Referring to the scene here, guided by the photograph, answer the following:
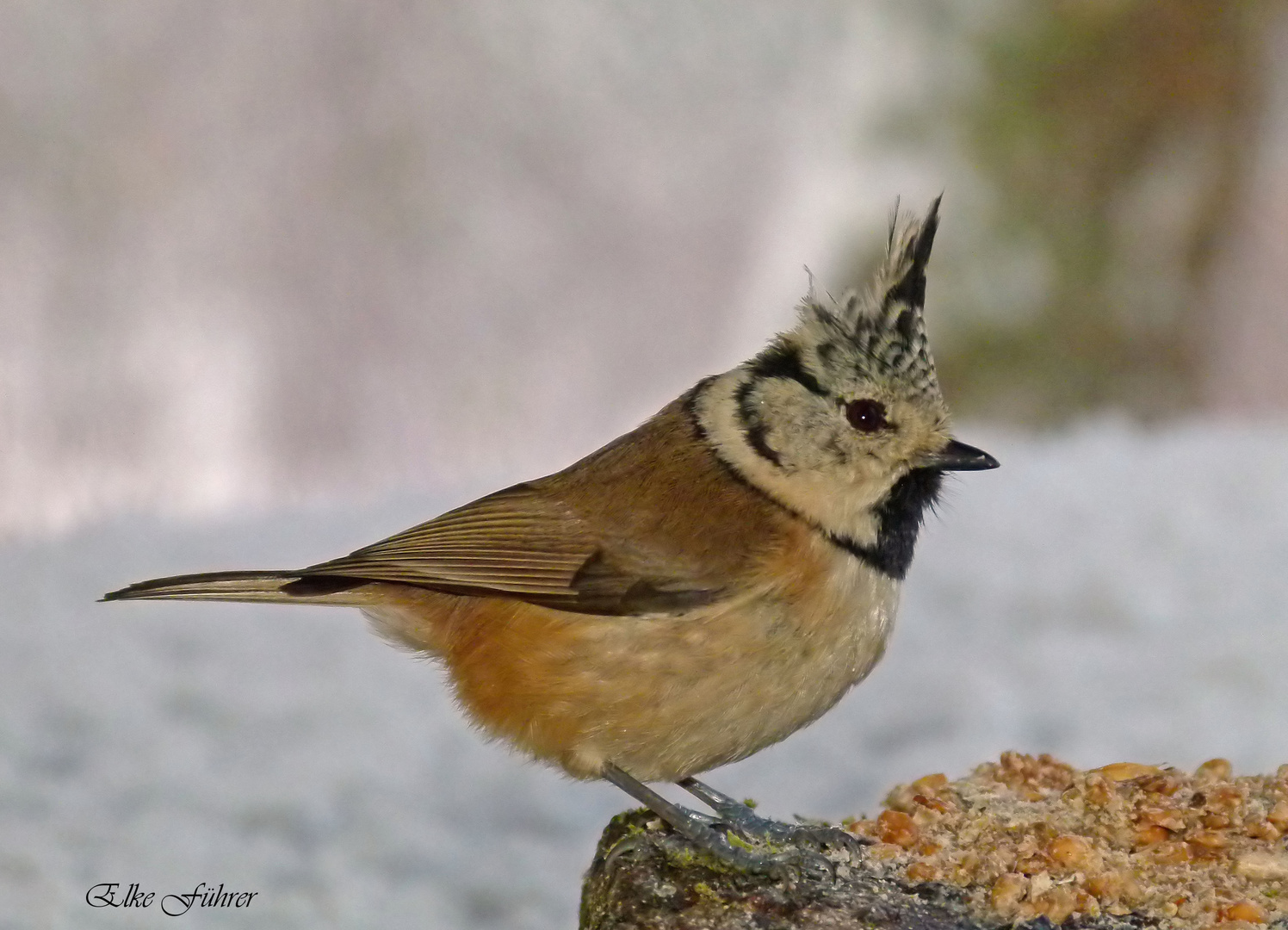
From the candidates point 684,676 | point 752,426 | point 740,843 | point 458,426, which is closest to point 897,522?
point 752,426

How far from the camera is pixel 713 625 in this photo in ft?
7.61

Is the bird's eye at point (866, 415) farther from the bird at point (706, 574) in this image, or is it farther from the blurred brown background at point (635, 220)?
the blurred brown background at point (635, 220)

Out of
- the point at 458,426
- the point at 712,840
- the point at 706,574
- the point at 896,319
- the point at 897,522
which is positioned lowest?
the point at 712,840

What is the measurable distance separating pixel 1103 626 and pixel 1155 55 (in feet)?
13.6

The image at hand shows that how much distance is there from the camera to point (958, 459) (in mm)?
2420

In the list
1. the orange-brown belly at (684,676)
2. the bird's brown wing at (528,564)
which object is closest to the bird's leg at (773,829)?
the orange-brown belly at (684,676)

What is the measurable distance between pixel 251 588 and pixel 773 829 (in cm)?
102

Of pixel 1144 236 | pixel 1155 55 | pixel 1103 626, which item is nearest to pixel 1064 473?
pixel 1103 626

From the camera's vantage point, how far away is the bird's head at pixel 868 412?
244 centimetres

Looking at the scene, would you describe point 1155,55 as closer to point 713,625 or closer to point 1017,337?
point 1017,337

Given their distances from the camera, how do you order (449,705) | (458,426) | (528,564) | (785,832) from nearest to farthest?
(785,832) < (528,564) < (449,705) < (458,426)

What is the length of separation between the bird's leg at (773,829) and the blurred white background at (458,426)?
82 centimetres

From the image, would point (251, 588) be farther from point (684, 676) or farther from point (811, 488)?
point (811, 488)

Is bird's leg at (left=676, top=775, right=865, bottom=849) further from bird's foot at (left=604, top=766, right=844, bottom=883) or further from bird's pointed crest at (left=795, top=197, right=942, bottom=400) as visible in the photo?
bird's pointed crest at (left=795, top=197, right=942, bottom=400)
